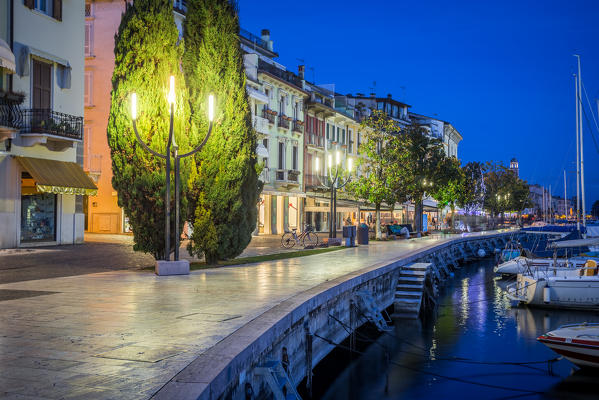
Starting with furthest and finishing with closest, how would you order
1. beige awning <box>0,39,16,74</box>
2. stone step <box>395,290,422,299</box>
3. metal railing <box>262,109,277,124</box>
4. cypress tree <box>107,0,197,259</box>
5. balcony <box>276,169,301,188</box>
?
balcony <box>276,169,301,188</box>, metal railing <box>262,109,277,124</box>, beige awning <box>0,39,16,74</box>, stone step <box>395,290,422,299</box>, cypress tree <box>107,0,197,259</box>

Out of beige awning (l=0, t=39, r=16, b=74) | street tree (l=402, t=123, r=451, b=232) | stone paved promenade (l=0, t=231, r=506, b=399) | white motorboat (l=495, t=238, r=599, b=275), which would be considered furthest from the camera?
street tree (l=402, t=123, r=451, b=232)

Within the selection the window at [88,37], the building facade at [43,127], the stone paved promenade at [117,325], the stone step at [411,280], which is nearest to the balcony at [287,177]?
the window at [88,37]

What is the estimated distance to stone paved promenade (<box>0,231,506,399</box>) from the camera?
19.3 feet

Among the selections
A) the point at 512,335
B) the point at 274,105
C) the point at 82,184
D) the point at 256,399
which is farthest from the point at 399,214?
the point at 256,399

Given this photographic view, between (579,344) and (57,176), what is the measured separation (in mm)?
21270

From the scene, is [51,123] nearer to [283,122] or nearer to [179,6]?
[179,6]

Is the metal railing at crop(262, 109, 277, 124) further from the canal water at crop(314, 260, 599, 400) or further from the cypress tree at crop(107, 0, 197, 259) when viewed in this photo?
the cypress tree at crop(107, 0, 197, 259)

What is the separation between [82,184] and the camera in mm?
27484

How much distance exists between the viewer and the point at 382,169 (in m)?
40.2

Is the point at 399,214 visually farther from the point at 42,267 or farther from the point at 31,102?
the point at 42,267

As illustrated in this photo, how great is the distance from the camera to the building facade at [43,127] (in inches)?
966

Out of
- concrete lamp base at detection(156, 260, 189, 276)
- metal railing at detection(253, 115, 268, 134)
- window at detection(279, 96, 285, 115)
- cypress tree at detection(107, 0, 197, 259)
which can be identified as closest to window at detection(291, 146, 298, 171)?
window at detection(279, 96, 285, 115)

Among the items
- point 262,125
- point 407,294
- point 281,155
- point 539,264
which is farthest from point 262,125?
point 407,294

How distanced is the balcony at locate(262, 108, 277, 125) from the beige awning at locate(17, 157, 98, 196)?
65.0 ft
